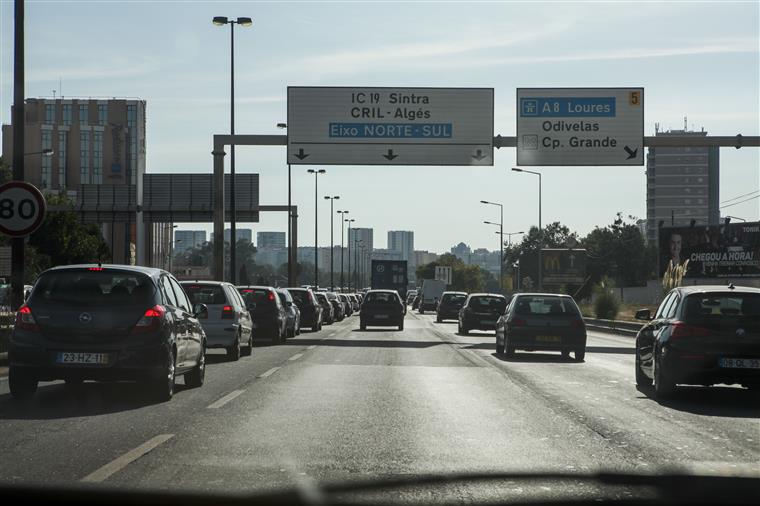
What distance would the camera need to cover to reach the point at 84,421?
419 inches

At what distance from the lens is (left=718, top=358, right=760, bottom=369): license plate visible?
13258 mm

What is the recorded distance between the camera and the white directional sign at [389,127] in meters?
33.2

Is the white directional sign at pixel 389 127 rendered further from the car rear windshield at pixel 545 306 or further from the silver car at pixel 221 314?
the silver car at pixel 221 314

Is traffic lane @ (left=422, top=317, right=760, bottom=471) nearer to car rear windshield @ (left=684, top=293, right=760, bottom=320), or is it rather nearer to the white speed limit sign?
car rear windshield @ (left=684, top=293, right=760, bottom=320)

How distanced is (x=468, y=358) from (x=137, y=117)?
448 feet

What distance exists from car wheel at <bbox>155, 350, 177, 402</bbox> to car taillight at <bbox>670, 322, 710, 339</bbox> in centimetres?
624

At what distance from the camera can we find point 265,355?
22891 mm

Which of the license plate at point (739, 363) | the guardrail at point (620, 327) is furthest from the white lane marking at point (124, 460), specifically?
the guardrail at point (620, 327)

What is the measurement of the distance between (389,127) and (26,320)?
21.8 m

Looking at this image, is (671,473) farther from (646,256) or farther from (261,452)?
(646,256)

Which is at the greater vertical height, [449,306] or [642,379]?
[642,379]

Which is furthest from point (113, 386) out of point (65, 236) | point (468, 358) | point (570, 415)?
point (65, 236)

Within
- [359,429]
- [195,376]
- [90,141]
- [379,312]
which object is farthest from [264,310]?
[90,141]

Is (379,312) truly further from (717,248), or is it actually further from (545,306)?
(717,248)
